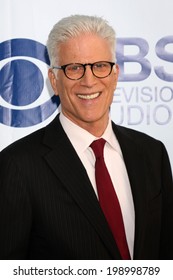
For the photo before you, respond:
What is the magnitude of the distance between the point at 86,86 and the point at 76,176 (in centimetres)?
32

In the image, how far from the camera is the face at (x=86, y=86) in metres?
1.40

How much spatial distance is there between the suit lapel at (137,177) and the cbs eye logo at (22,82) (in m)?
0.51

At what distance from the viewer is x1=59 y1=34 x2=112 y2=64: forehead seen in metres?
1.40

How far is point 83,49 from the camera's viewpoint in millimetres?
1398

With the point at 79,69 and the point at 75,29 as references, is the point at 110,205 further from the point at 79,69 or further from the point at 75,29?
the point at 75,29

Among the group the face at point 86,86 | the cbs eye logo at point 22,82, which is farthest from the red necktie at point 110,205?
the cbs eye logo at point 22,82

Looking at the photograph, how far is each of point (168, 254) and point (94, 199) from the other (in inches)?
19.3

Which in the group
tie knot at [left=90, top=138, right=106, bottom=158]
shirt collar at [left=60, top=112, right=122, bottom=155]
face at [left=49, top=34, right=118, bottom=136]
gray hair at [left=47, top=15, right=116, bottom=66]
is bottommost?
tie knot at [left=90, top=138, right=106, bottom=158]

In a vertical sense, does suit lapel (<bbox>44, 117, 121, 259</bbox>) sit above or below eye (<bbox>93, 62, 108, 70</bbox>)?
below

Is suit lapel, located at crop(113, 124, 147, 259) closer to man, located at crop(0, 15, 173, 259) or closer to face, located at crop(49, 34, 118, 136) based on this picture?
man, located at crop(0, 15, 173, 259)

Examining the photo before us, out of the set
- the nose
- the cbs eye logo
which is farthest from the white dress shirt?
the cbs eye logo

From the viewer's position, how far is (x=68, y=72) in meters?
1.42

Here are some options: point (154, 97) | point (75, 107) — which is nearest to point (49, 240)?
point (75, 107)

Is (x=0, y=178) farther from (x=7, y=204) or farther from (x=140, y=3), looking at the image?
(x=140, y=3)
